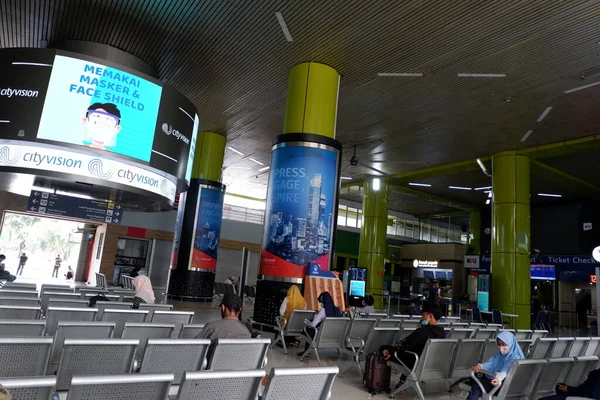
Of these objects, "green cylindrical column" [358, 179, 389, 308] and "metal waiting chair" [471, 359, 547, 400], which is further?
"green cylindrical column" [358, 179, 389, 308]

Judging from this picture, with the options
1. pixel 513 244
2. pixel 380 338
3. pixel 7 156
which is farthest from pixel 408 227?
pixel 7 156

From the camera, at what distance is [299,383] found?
241 centimetres

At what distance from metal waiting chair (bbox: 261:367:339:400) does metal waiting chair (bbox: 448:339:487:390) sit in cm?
328

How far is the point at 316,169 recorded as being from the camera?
9320mm

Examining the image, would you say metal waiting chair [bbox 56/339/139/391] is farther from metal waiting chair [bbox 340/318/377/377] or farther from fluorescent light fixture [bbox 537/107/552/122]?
fluorescent light fixture [bbox 537/107/552/122]

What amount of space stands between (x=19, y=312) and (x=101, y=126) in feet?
12.8

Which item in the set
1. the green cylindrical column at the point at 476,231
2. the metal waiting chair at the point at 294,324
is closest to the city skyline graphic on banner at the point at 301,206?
the metal waiting chair at the point at 294,324

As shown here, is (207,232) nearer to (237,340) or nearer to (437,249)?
(237,340)

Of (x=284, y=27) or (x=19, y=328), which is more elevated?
(x=284, y=27)

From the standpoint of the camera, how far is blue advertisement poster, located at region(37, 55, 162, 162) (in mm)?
7379

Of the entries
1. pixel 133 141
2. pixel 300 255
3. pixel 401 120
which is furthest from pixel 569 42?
pixel 133 141

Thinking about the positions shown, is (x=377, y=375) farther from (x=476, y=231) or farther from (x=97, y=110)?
(x=476, y=231)

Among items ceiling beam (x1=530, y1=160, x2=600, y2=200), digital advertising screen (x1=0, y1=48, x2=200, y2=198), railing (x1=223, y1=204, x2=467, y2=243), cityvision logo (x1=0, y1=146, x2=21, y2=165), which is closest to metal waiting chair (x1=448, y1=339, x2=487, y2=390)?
digital advertising screen (x1=0, y1=48, x2=200, y2=198)

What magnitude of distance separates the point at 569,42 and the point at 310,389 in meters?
9.34
